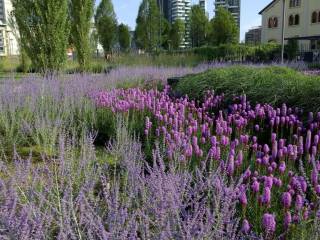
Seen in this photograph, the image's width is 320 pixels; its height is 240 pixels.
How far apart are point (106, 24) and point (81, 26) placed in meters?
27.5

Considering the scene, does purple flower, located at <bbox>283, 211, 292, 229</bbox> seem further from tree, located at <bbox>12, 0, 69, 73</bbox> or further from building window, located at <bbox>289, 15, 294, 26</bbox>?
building window, located at <bbox>289, 15, 294, 26</bbox>

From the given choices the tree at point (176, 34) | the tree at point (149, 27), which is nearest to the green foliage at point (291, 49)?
the tree at point (149, 27)

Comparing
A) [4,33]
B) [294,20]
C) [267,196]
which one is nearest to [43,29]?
[267,196]

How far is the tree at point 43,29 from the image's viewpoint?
8.27 m

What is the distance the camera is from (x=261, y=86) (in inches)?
242

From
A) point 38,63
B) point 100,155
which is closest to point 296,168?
point 100,155

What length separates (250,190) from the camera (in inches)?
111

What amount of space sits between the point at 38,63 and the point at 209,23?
40.1 meters

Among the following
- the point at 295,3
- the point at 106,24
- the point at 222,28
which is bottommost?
the point at 222,28

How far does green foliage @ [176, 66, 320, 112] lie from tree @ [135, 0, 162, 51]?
32.9 m

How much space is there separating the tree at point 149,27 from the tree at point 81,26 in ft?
90.8

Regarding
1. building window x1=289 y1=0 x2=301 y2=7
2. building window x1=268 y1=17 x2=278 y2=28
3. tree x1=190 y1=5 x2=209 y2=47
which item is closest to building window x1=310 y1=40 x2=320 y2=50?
building window x1=289 y1=0 x2=301 y2=7

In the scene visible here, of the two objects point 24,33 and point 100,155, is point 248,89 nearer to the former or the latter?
point 100,155

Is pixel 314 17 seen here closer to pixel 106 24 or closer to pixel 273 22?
pixel 273 22
